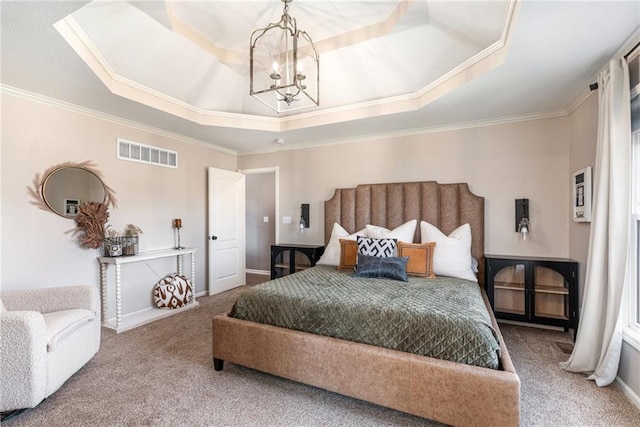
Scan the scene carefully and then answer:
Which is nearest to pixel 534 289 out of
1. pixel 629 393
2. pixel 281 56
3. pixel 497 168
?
pixel 629 393

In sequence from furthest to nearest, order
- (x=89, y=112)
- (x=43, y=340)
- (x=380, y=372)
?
1. (x=89, y=112)
2. (x=43, y=340)
3. (x=380, y=372)

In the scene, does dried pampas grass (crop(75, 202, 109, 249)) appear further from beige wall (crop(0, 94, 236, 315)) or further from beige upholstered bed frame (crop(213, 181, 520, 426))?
beige upholstered bed frame (crop(213, 181, 520, 426))

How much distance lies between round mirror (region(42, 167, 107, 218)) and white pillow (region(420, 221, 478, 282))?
3.90m

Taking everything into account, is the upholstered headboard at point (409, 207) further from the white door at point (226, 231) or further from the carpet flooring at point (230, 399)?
the white door at point (226, 231)

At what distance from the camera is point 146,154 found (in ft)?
12.8

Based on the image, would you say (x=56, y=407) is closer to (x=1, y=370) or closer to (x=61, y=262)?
(x=1, y=370)

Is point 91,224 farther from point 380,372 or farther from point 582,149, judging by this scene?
point 582,149

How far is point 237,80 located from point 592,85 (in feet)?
11.2

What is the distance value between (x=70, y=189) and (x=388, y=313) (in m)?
3.50

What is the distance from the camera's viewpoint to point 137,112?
3369 millimetres

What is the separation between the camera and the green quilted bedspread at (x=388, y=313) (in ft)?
5.75

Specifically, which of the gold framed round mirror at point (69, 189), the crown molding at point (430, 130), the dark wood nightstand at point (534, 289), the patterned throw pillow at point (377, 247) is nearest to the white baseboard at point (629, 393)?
the dark wood nightstand at point (534, 289)

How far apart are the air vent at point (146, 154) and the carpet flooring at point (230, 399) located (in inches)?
90.1

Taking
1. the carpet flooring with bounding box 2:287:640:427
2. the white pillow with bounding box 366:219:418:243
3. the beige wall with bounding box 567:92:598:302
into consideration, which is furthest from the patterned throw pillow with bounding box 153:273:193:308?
the beige wall with bounding box 567:92:598:302
